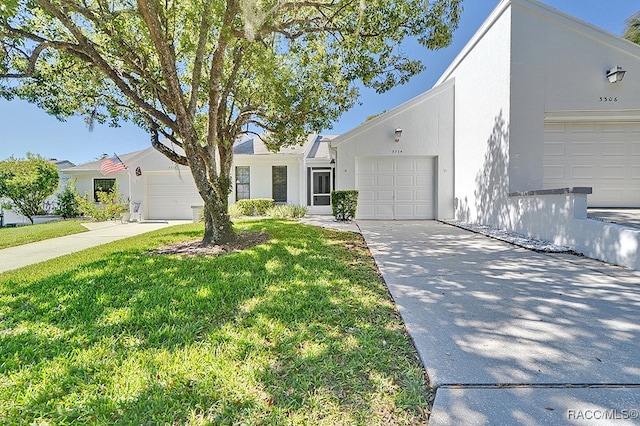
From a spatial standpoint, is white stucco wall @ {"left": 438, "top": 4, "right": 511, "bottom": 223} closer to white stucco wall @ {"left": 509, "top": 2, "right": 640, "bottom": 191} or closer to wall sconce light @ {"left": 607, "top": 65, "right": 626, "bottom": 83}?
white stucco wall @ {"left": 509, "top": 2, "right": 640, "bottom": 191}

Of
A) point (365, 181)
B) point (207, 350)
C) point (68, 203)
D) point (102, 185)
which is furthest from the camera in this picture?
point (102, 185)

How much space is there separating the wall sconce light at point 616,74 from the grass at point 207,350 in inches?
343

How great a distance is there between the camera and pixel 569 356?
2.28 metres

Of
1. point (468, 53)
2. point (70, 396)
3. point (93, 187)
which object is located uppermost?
point (468, 53)

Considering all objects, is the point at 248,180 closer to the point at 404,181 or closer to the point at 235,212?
the point at 235,212

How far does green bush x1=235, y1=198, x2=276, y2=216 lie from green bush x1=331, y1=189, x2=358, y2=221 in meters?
4.21

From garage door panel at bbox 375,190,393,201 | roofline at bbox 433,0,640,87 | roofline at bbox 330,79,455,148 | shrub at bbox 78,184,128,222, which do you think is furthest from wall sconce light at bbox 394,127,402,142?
shrub at bbox 78,184,128,222

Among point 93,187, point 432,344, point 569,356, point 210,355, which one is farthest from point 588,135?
point 93,187

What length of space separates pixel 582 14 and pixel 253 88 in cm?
1104

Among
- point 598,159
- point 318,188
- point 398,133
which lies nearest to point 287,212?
point 318,188

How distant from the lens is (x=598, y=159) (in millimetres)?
8539

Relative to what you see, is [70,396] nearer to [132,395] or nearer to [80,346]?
[132,395]

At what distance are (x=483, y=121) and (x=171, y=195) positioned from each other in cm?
1415

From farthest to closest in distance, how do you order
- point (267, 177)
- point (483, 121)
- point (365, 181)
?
point (267, 177)
point (365, 181)
point (483, 121)
